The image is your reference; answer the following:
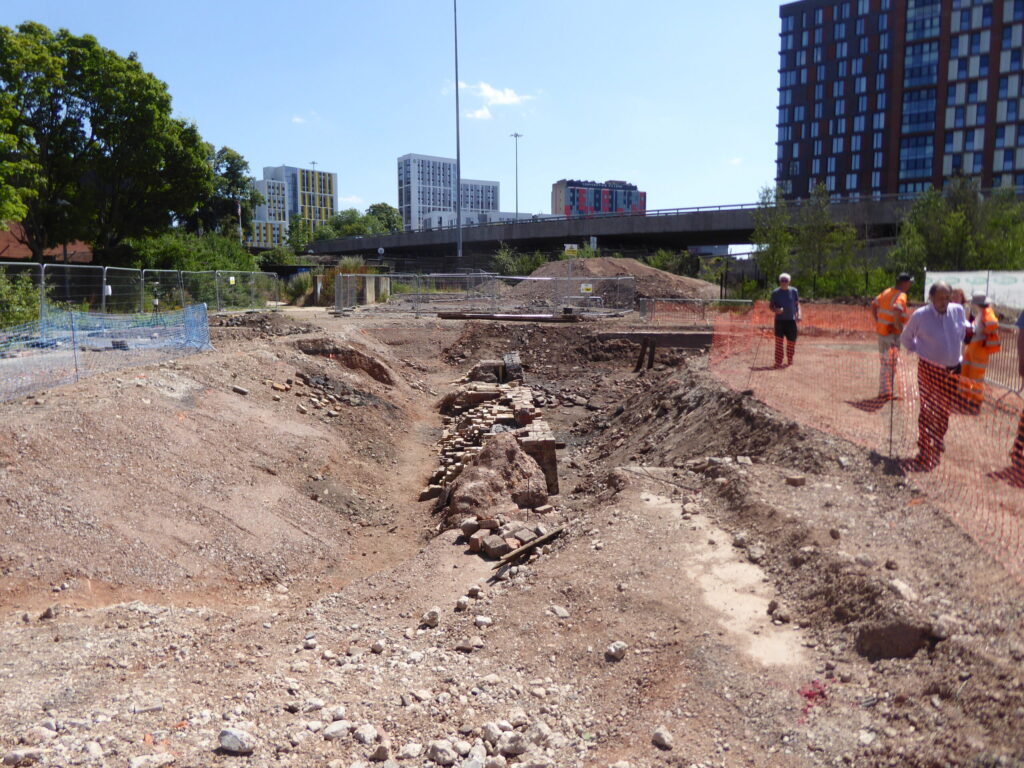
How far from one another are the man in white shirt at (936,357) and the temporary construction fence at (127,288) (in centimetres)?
1463

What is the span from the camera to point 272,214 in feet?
511

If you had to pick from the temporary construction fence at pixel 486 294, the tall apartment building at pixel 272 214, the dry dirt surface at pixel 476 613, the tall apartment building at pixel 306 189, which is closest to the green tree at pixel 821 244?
the temporary construction fence at pixel 486 294

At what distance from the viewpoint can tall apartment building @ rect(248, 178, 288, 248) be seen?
13838 cm

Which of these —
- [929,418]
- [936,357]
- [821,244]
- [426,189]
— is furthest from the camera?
[426,189]

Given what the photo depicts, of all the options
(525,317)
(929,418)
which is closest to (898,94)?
(525,317)

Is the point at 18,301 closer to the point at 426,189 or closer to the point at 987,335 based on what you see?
the point at 987,335

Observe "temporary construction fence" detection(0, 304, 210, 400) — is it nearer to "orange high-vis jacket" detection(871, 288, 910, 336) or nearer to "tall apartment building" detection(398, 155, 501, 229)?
"orange high-vis jacket" detection(871, 288, 910, 336)

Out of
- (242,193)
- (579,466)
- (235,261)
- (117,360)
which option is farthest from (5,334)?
(242,193)

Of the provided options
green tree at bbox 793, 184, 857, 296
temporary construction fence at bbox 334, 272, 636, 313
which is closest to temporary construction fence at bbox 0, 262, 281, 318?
temporary construction fence at bbox 334, 272, 636, 313

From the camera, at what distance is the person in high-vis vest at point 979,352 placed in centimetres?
880

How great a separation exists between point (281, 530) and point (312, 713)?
521 cm

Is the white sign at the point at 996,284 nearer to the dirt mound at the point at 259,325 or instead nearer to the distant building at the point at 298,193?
the dirt mound at the point at 259,325

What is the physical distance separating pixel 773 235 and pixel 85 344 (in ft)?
102

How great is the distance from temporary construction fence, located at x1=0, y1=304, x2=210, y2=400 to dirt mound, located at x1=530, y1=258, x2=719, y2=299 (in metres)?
25.1
